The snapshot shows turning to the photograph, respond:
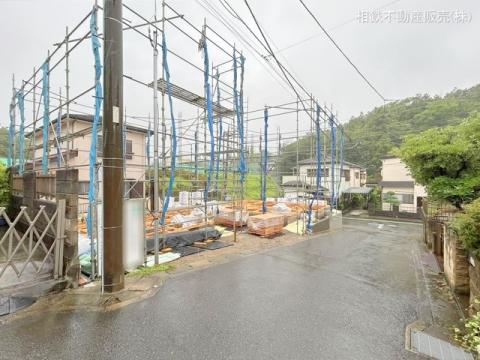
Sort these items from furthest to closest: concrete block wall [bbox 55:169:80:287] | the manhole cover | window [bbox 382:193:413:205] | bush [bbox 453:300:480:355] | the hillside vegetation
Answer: the hillside vegetation
window [bbox 382:193:413:205]
concrete block wall [bbox 55:169:80:287]
the manhole cover
bush [bbox 453:300:480:355]

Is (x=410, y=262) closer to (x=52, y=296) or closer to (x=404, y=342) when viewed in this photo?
(x=404, y=342)

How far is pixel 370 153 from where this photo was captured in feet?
115

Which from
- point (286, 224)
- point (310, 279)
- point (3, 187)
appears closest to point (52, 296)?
point (310, 279)

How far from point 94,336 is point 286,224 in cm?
906

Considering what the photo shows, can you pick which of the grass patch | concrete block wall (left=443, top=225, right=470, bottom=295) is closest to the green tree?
concrete block wall (left=443, top=225, right=470, bottom=295)

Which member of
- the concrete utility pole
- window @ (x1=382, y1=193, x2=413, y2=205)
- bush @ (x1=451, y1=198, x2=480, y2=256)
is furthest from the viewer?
window @ (x1=382, y1=193, x2=413, y2=205)

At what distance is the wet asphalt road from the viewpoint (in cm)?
283

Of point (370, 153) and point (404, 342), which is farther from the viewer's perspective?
point (370, 153)

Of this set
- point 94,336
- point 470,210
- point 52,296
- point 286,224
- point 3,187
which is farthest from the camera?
point 286,224

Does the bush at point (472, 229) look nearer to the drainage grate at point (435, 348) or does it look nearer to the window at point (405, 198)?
the drainage grate at point (435, 348)

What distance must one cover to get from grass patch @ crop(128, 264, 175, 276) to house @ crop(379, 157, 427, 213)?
1923cm

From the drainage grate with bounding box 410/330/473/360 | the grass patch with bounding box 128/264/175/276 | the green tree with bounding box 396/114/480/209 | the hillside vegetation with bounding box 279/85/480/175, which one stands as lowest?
the drainage grate with bounding box 410/330/473/360

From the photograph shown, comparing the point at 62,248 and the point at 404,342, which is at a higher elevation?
the point at 62,248

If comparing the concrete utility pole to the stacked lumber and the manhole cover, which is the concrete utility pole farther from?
the stacked lumber
